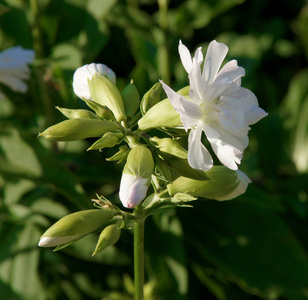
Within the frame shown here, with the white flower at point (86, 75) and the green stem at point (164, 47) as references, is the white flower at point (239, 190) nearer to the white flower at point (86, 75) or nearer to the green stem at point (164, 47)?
the white flower at point (86, 75)

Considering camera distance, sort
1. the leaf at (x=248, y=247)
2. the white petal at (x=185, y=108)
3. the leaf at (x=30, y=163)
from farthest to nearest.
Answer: the leaf at (x=248, y=247) → the leaf at (x=30, y=163) → the white petal at (x=185, y=108)

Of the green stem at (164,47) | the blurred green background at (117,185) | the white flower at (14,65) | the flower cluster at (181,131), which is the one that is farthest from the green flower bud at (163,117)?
the green stem at (164,47)

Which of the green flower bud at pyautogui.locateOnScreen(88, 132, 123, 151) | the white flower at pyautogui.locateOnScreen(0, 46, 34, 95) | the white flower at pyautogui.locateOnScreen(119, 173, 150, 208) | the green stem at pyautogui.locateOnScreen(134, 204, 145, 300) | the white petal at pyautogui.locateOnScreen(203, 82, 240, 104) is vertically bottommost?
the green stem at pyautogui.locateOnScreen(134, 204, 145, 300)

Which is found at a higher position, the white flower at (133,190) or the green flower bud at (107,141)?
the green flower bud at (107,141)

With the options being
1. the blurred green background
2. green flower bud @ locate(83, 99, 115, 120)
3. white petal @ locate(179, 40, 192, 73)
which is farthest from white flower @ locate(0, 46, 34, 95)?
white petal @ locate(179, 40, 192, 73)

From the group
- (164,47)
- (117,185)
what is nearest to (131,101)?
(117,185)

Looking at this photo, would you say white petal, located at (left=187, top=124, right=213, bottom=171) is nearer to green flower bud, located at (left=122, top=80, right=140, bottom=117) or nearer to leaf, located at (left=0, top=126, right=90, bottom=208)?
green flower bud, located at (left=122, top=80, right=140, bottom=117)

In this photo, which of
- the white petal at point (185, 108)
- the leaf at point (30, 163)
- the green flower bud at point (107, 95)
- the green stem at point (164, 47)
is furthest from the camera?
the green stem at point (164, 47)
